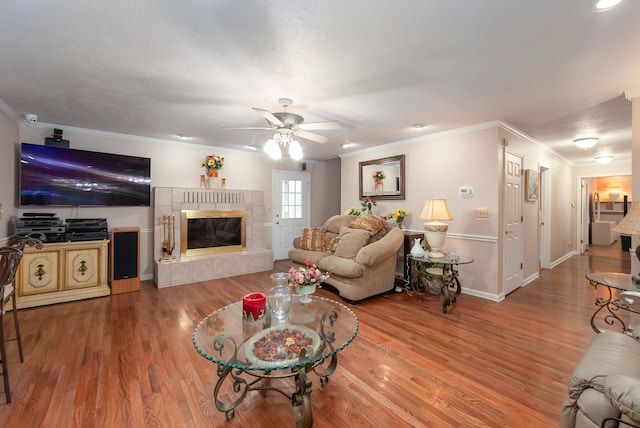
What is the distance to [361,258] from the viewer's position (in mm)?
3514

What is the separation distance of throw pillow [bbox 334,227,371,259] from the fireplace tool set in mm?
2847

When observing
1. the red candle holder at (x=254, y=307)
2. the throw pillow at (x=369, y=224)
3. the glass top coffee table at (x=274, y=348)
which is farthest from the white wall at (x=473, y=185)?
the red candle holder at (x=254, y=307)

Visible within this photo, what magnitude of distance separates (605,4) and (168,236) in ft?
17.9

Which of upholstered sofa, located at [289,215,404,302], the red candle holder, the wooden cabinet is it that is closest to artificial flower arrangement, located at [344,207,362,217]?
upholstered sofa, located at [289,215,404,302]

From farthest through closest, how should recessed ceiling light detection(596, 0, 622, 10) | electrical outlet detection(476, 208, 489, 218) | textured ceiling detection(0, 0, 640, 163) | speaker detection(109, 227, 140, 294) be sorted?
speaker detection(109, 227, 140, 294) < electrical outlet detection(476, 208, 489, 218) < textured ceiling detection(0, 0, 640, 163) < recessed ceiling light detection(596, 0, 622, 10)

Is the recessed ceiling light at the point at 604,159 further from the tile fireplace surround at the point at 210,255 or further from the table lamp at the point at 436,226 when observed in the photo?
the tile fireplace surround at the point at 210,255

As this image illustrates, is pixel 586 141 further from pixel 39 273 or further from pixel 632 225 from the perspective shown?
pixel 39 273

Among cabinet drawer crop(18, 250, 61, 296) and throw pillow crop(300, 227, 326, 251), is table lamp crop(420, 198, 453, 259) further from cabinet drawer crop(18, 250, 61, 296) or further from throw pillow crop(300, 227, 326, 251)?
cabinet drawer crop(18, 250, 61, 296)

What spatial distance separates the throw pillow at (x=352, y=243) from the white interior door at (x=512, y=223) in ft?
6.39

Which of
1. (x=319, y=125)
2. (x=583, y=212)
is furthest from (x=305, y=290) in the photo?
(x=583, y=212)

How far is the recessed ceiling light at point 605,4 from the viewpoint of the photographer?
4.89ft

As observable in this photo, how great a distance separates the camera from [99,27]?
176cm

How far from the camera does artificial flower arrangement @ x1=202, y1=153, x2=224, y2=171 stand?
199 inches

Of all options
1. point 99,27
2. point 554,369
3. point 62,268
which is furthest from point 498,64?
point 62,268
